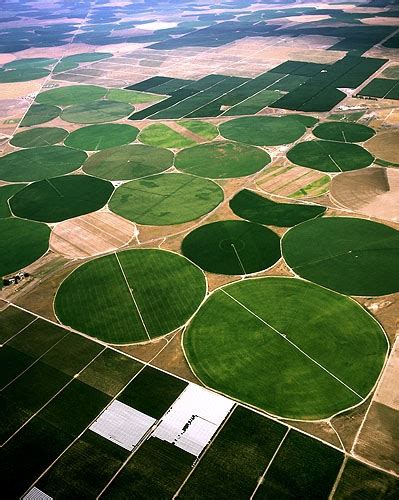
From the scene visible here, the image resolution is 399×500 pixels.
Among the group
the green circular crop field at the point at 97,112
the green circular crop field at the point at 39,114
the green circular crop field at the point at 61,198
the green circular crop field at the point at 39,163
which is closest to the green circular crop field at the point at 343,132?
the green circular crop field at the point at 61,198

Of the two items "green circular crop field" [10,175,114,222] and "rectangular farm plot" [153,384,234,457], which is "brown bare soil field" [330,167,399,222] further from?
"rectangular farm plot" [153,384,234,457]

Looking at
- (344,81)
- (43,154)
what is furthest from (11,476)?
(344,81)

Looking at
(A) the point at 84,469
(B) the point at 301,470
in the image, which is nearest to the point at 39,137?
(A) the point at 84,469

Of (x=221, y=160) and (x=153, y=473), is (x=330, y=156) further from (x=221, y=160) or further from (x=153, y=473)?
(x=153, y=473)

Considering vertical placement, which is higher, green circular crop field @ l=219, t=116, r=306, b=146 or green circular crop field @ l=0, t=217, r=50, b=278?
green circular crop field @ l=219, t=116, r=306, b=146

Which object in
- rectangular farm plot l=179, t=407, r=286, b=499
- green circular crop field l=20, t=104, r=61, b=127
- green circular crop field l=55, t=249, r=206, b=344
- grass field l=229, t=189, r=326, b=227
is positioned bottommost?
rectangular farm plot l=179, t=407, r=286, b=499

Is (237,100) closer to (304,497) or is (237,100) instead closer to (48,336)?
(48,336)

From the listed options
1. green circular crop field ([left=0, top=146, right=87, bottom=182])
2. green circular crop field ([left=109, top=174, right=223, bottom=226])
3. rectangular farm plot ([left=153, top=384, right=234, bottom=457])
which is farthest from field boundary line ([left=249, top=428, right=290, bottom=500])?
green circular crop field ([left=0, top=146, right=87, bottom=182])
